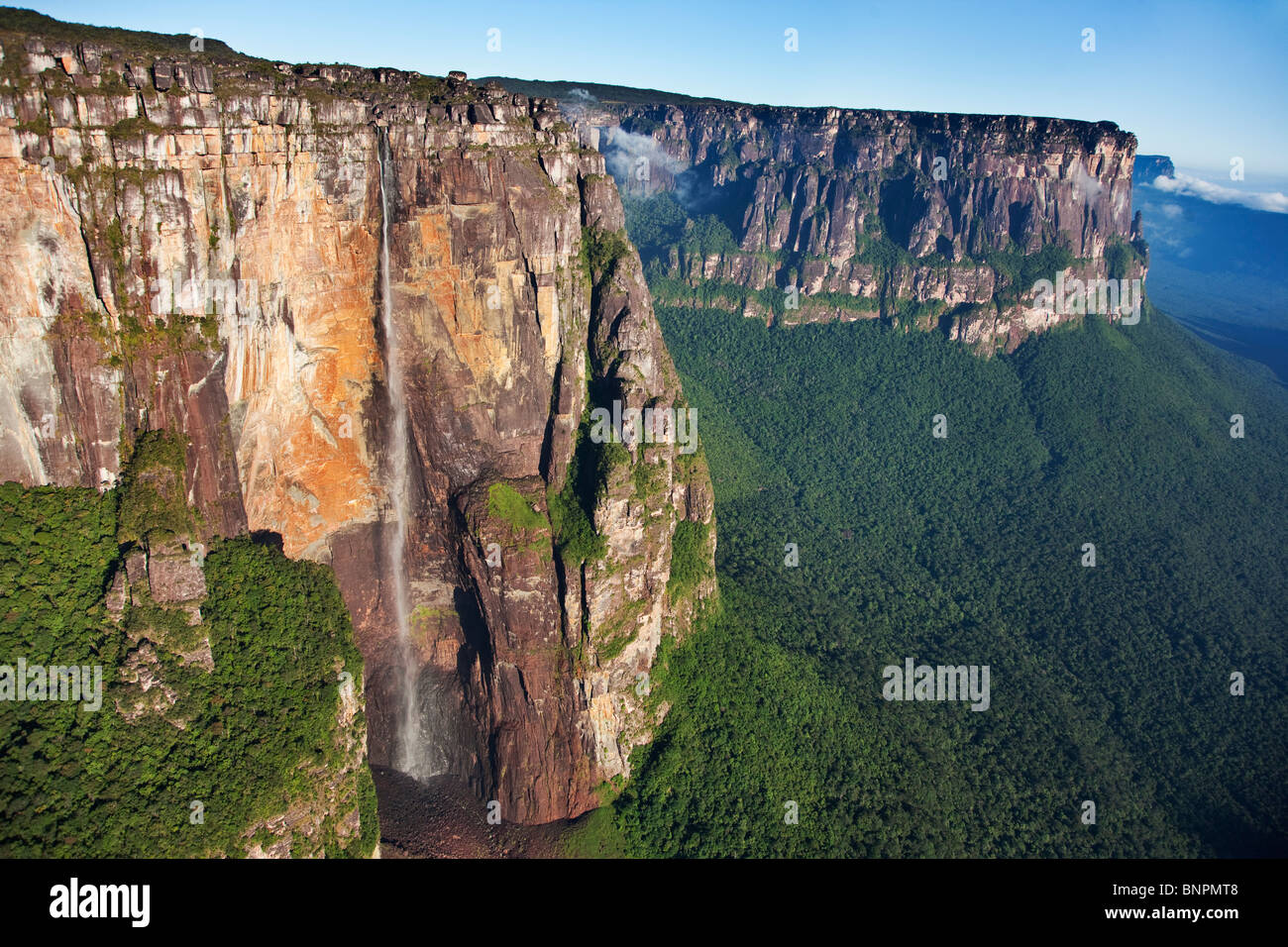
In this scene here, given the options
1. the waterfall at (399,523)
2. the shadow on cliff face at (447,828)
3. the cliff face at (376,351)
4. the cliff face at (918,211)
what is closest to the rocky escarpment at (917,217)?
the cliff face at (918,211)

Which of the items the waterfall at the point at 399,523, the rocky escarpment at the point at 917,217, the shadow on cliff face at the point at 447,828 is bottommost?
the shadow on cliff face at the point at 447,828

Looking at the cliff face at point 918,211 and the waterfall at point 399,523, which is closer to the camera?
the waterfall at point 399,523

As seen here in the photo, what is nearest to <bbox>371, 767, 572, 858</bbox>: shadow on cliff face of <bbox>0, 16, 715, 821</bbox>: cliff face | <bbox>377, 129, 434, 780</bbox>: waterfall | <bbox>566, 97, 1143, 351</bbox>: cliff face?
<bbox>0, 16, 715, 821</bbox>: cliff face

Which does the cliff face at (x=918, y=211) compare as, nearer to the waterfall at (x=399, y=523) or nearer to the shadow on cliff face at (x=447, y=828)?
the waterfall at (x=399, y=523)

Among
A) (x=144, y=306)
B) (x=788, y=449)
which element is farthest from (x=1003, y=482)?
(x=144, y=306)

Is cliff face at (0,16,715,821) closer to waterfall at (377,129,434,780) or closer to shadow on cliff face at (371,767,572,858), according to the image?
waterfall at (377,129,434,780)

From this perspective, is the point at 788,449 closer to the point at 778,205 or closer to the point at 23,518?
the point at 778,205

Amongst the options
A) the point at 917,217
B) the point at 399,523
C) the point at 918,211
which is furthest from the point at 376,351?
the point at 918,211
